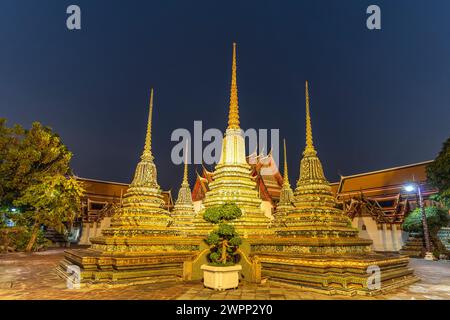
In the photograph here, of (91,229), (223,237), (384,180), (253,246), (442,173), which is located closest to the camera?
(223,237)

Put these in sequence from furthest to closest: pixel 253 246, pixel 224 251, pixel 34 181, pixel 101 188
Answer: pixel 101 188
pixel 34 181
pixel 253 246
pixel 224 251

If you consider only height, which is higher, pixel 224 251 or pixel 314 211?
pixel 314 211

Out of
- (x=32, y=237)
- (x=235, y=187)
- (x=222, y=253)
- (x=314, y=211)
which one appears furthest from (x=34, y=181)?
(x=314, y=211)

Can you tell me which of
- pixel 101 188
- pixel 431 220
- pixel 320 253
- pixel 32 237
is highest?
pixel 101 188

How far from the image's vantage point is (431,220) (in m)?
23.1

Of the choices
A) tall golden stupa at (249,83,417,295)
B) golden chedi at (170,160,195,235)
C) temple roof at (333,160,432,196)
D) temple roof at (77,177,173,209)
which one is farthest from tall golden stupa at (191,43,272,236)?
temple roof at (77,177,173,209)

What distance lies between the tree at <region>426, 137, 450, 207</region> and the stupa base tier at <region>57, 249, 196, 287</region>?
720 inches

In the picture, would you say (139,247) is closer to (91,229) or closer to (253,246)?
(253,246)

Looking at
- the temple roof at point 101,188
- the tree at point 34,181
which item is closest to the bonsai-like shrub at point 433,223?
the tree at point 34,181

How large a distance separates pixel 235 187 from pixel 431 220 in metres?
17.9

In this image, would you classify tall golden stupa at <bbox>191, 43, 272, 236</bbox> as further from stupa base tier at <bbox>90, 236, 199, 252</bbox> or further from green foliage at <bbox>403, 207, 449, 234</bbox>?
green foliage at <bbox>403, 207, 449, 234</bbox>

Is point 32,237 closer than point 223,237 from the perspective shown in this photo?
No

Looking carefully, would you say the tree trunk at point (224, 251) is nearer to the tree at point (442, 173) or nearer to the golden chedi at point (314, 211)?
the golden chedi at point (314, 211)
